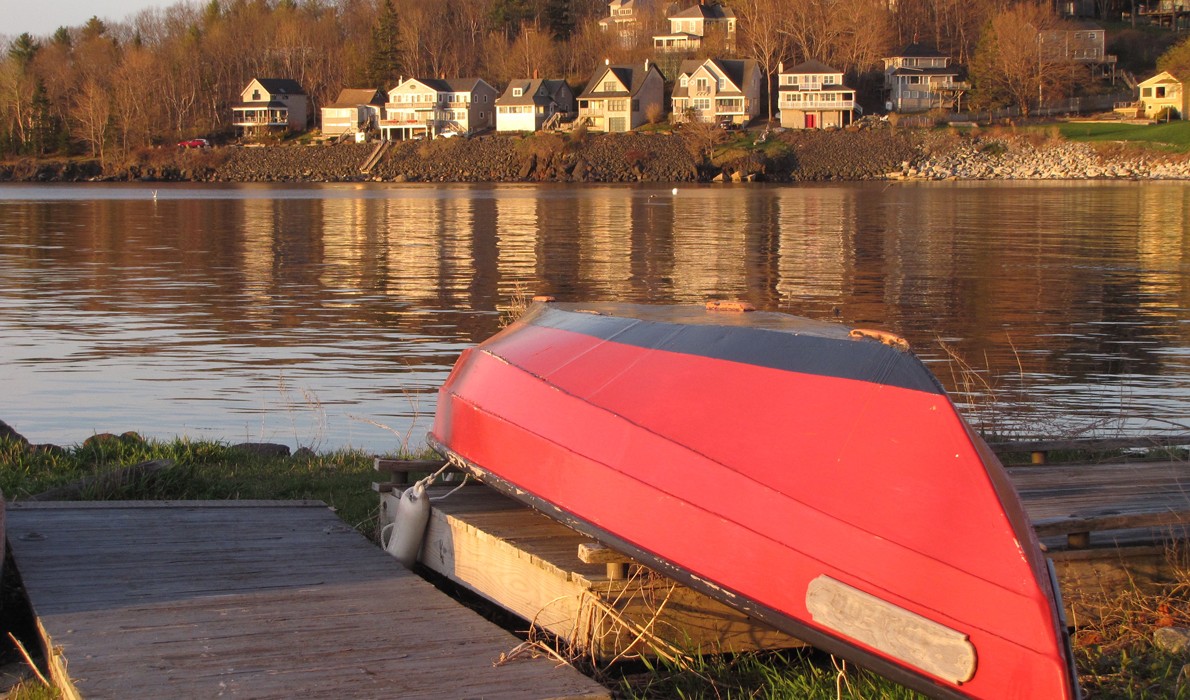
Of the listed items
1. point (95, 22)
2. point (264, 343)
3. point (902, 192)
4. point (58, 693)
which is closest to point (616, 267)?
point (264, 343)

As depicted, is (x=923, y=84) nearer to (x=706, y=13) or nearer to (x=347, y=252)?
(x=706, y=13)

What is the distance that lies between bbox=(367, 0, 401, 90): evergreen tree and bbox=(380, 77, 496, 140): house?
9.53 m

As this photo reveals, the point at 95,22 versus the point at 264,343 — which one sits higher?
the point at 95,22

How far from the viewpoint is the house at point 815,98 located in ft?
324

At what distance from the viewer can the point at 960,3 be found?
401 feet

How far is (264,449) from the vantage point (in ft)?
31.4

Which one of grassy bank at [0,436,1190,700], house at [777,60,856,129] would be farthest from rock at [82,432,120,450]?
house at [777,60,856,129]

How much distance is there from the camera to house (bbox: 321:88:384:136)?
11481cm

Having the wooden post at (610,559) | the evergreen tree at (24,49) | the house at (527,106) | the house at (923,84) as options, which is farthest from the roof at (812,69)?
the wooden post at (610,559)

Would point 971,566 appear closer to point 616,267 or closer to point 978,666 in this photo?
point 978,666

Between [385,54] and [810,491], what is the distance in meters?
124

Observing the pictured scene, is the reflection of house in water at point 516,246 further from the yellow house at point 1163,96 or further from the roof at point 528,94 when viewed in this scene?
the yellow house at point 1163,96

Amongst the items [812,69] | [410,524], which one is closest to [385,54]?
[812,69]

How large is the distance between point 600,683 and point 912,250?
2883 cm
